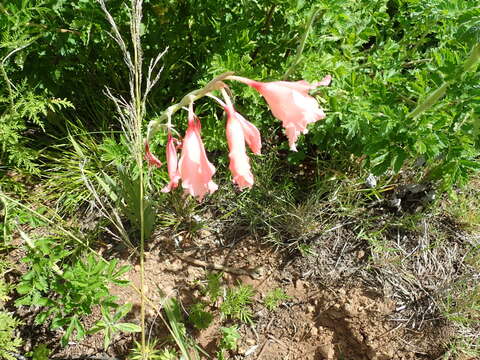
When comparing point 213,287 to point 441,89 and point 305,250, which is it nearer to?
point 305,250

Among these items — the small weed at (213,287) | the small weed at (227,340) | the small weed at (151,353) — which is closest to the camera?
the small weed at (151,353)

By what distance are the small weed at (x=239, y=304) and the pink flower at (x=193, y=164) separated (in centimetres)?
88

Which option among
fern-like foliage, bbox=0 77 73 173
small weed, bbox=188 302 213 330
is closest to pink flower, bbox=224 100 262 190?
small weed, bbox=188 302 213 330

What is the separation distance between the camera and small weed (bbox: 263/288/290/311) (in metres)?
2.23

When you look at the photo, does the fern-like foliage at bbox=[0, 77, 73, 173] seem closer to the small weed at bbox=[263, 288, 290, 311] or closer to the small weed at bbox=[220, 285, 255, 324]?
the small weed at bbox=[220, 285, 255, 324]

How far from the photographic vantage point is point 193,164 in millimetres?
1421

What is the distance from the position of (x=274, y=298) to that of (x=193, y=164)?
1101mm

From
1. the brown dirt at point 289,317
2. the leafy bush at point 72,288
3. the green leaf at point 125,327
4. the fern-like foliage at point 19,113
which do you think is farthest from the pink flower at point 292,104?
the fern-like foliage at point 19,113

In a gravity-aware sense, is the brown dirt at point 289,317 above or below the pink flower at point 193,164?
below

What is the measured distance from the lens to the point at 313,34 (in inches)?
79.7

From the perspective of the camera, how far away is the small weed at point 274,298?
87.8 inches

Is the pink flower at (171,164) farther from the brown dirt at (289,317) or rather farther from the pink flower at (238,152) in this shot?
the brown dirt at (289,317)

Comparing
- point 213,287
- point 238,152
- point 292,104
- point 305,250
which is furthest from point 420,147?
point 213,287

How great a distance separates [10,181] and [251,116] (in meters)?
1.41
